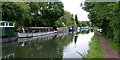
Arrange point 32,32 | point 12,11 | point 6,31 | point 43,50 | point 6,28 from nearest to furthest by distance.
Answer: point 43,50, point 6,31, point 6,28, point 12,11, point 32,32

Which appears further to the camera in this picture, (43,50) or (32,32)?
(32,32)

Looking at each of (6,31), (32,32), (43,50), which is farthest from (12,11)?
(32,32)

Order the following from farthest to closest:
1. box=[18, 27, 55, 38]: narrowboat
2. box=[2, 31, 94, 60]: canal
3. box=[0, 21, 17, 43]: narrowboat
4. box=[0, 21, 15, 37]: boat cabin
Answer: box=[18, 27, 55, 38]: narrowboat
box=[0, 21, 15, 37]: boat cabin
box=[0, 21, 17, 43]: narrowboat
box=[2, 31, 94, 60]: canal

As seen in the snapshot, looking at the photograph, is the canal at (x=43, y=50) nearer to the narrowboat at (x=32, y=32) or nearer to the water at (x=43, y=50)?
the water at (x=43, y=50)

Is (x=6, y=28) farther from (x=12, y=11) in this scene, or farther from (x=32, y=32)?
(x=32, y=32)

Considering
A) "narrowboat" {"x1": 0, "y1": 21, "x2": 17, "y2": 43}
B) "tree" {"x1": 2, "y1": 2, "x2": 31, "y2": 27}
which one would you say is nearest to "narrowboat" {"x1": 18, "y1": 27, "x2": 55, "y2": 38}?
"tree" {"x1": 2, "y1": 2, "x2": 31, "y2": 27}

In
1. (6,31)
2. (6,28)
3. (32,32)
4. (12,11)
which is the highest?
(12,11)

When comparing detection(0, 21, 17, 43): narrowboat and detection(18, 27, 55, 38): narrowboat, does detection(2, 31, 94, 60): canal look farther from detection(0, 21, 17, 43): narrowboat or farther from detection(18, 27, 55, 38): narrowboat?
detection(18, 27, 55, 38): narrowboat

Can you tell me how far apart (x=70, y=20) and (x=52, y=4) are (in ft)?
167

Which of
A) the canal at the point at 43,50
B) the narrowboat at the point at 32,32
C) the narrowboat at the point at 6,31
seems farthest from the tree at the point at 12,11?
the canal at the point at 43,50

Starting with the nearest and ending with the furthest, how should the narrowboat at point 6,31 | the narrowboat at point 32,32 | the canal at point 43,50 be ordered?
the canal at point 43,50 < the narrowboat at point 6,31 < the narrowboat at point 32,32

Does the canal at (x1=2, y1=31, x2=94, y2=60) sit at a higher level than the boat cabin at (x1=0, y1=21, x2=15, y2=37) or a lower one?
lower

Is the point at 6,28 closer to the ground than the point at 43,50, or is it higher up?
higher up

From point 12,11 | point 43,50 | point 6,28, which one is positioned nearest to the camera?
point 43,50
